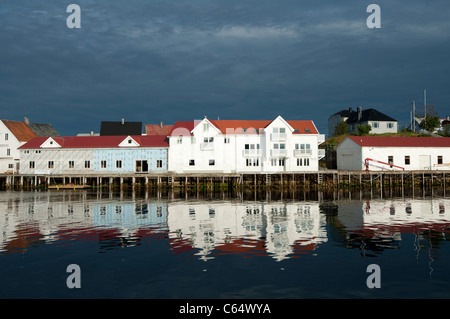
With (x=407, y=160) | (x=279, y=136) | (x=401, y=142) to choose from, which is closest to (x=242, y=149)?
(x=279, y=136)

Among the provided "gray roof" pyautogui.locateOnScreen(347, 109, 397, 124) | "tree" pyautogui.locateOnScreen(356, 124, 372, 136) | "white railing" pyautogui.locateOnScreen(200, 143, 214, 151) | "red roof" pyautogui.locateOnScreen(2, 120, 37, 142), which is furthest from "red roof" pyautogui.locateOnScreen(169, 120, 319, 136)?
"gray roof" pyautogui.locateOnScreen(347, 109, 397, 124)

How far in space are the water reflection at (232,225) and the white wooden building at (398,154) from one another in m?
21.4

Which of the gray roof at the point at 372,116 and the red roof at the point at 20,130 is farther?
the gray roof at the point at 372,116

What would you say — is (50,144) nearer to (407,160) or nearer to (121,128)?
(121,128)

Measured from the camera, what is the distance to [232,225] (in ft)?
81.1

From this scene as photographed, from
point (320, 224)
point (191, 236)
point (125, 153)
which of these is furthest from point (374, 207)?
point (125, 153)

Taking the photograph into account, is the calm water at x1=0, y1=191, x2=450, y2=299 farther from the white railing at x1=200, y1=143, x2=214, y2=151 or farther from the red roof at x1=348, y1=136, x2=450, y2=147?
the red roof at x1=348, y1=136, x2=450, y2=147

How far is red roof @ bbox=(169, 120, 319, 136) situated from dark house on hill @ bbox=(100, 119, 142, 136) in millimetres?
21007

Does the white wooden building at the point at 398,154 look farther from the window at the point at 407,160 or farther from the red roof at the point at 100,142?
the red roof at the point at 100,142

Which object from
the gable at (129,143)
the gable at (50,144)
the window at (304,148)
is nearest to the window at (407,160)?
the window at (304,148)

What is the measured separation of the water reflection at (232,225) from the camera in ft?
62.0

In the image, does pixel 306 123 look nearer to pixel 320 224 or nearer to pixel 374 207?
pixel 374 207

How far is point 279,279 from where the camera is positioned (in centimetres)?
1387

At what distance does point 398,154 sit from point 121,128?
185 ft
